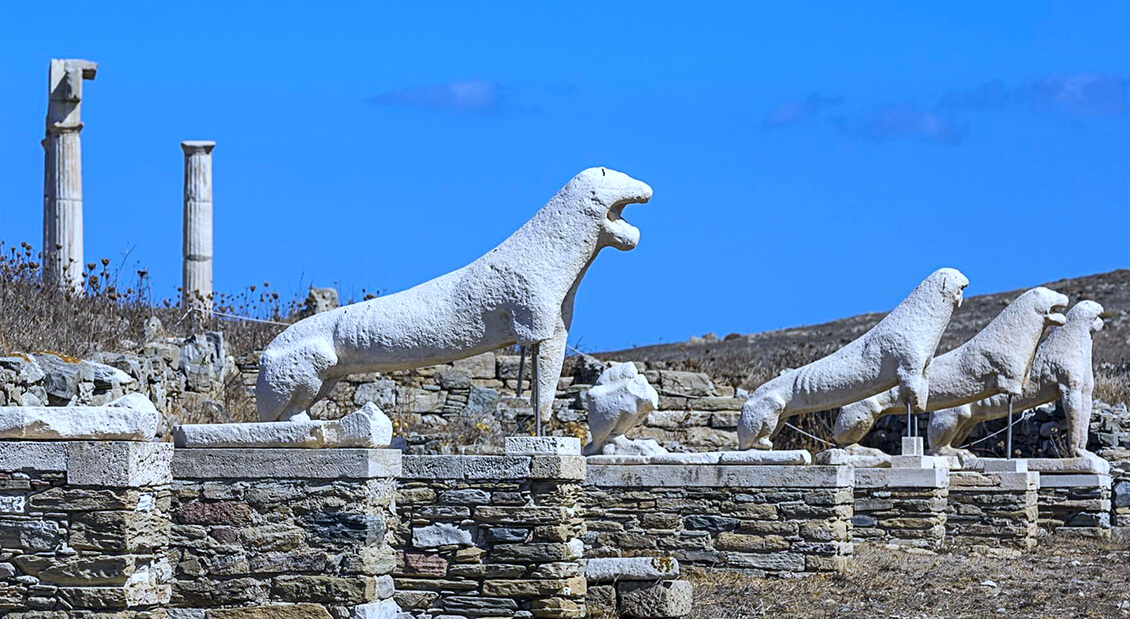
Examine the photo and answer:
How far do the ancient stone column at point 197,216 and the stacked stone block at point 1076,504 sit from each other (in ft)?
38.8

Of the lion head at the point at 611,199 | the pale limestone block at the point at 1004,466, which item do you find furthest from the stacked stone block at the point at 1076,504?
the lion head at the point at 611,199

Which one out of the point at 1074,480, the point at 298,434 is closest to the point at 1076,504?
the point at 1074,480

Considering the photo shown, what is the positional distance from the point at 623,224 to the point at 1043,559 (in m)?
7.30

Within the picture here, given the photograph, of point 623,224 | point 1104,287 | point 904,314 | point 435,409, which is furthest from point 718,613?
point 1104,287

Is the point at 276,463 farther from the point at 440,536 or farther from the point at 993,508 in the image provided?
the point at 993,508

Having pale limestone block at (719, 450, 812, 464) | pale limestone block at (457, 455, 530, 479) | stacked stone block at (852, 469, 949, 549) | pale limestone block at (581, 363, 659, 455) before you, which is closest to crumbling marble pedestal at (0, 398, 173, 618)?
pale limestone block at (457, 455, 530, 479)

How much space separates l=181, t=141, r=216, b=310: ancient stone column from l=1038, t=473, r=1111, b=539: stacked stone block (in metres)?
11.8

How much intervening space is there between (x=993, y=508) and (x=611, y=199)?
7.79 meters

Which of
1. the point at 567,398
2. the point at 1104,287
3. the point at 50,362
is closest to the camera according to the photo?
the point at 50,362

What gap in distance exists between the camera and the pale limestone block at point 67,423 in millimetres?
7363

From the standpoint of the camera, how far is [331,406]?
1702 centimetres

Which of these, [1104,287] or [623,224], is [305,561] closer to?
[623,224]

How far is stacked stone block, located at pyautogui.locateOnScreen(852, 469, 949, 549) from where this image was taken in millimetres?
14586

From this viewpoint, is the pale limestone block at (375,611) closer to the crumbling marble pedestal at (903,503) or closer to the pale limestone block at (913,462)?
the crumbling marble pedestal at (903,503)
